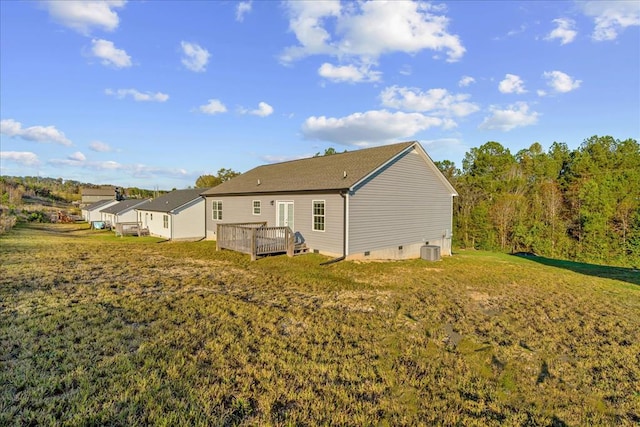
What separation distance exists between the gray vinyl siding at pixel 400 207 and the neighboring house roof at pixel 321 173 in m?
0.41

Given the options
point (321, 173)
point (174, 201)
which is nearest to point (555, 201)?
point (321, 173)

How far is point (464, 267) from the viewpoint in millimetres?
11836

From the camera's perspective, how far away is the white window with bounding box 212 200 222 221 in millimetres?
19078

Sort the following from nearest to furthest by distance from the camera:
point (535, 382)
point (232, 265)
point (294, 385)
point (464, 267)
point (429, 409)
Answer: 1. point (429, 409)
2. point (294, 385)
3. point (535, 382)
4. point (232, 265)
5. point (464, 267)

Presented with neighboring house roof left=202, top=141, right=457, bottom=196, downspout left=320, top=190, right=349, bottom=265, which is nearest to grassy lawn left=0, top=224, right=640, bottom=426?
downspout left=320, top=190, right=349, bottom=265

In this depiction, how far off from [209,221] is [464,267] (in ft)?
50.3

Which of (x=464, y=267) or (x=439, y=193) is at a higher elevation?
(x=439, y=193)

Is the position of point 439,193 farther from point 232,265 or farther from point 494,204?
point 494,204

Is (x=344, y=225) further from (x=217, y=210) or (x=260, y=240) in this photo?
(x=217, y=210)

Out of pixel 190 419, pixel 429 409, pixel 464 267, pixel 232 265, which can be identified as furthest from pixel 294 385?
pixel 464 267

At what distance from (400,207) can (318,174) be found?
4120 millimetres

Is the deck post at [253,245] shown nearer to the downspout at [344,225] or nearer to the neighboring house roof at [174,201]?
the downspout at [344,225]

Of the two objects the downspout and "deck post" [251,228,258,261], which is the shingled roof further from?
"deck post" [251,228,258,261]

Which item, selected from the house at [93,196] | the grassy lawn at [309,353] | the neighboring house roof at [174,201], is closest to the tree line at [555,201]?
the grassy lawn at [309,353]
